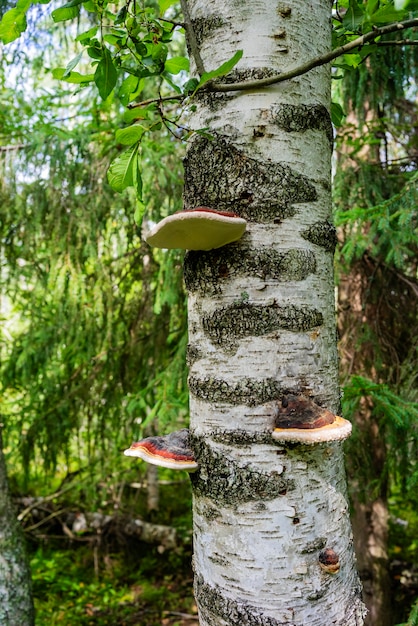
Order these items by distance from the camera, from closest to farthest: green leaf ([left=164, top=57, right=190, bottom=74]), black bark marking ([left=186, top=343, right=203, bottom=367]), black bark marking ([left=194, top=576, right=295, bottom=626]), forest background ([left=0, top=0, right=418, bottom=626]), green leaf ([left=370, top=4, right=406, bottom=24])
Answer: green leaf ([left=370, top=4, right=406, bottom=24]) < black bark marking ([left=194, top=576, right=295, bottom=626]) < black bark marking ([left=186, top=343, right=203, bottom=367]) < green leaf ([left=164, top=57, right=190, bottom=74]) < forest background ([left=0, top=0, right=418, bottom=626])

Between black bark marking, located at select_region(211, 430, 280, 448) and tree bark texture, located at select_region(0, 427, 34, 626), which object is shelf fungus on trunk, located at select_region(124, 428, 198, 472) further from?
tree bark texture, located at select_region(0, 427, 34, 626)

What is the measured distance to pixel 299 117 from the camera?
3.20ft

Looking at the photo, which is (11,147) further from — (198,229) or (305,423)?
(305,423)

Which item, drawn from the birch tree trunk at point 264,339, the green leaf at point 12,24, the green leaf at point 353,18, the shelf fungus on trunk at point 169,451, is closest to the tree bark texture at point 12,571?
the shelf fungus on trunk at point 169,451

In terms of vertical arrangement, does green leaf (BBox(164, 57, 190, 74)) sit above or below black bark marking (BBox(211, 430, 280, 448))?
above

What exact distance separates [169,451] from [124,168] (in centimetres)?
69

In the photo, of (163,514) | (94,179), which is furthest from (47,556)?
(94,179)

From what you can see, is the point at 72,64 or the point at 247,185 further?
the point at 72,64

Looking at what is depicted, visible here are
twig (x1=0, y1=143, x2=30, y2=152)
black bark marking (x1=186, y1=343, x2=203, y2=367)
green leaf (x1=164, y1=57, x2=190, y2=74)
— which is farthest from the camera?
twig (x1=0, y1=143, x2=30, y2=152)

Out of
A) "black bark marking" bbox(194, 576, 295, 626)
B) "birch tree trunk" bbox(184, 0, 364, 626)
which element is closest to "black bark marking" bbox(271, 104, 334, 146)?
"birch tree trunk" bbox(184, 0, 364, 626)

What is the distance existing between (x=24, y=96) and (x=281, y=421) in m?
5.03

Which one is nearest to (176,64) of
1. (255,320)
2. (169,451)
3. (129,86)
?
(129,86)

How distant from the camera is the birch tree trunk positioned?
901mm

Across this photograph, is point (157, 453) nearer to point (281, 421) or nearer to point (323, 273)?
point (281, 421)
